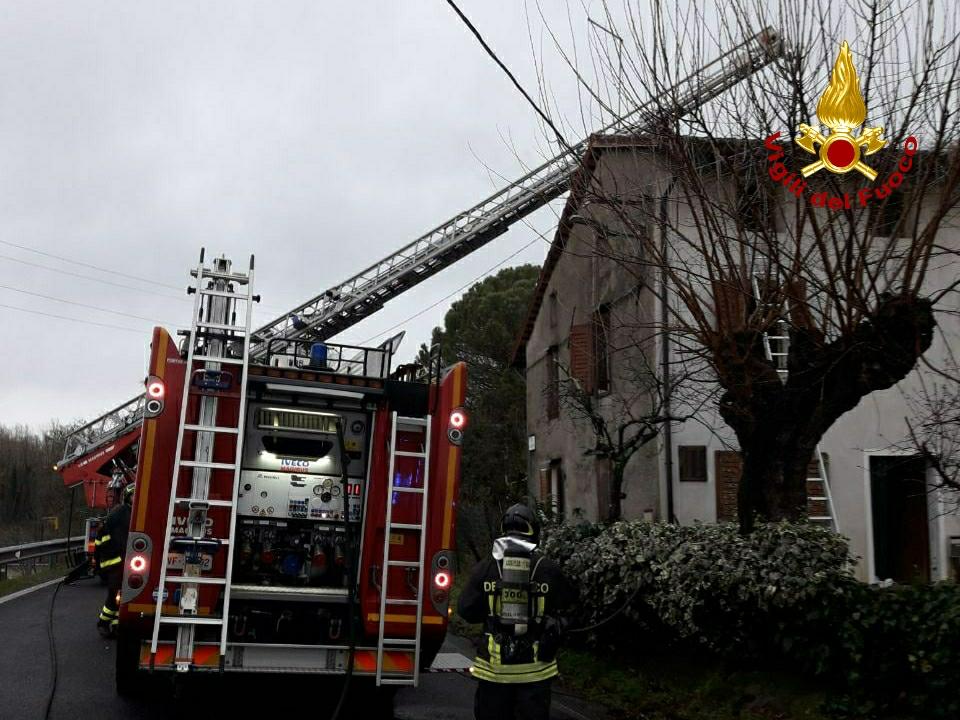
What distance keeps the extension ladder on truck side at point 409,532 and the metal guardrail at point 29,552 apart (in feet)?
43.4

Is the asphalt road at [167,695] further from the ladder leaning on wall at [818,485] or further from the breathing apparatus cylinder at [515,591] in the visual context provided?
the ladder leaning on wall at [818,485]

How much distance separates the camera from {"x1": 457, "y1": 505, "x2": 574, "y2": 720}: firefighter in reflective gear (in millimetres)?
5277

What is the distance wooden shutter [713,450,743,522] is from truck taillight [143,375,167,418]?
9924 mm

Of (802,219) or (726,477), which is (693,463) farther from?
(802,219)

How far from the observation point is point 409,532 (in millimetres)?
7133

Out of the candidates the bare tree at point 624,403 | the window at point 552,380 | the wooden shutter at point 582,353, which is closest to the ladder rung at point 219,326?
the bare tree at point 624,403

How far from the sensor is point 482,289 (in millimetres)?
35719

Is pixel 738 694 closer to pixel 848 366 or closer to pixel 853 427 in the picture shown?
pixel 848 366

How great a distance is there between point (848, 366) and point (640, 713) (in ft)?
10.4

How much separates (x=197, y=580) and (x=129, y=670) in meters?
1.63

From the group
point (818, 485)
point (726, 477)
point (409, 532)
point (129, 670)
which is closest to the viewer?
point (409, 532)

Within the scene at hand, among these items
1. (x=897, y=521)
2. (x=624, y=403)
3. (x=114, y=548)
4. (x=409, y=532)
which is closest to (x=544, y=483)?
(x=897, y=521)

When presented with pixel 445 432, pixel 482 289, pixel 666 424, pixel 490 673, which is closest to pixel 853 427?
pixel 666 424

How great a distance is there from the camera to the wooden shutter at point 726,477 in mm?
14484
